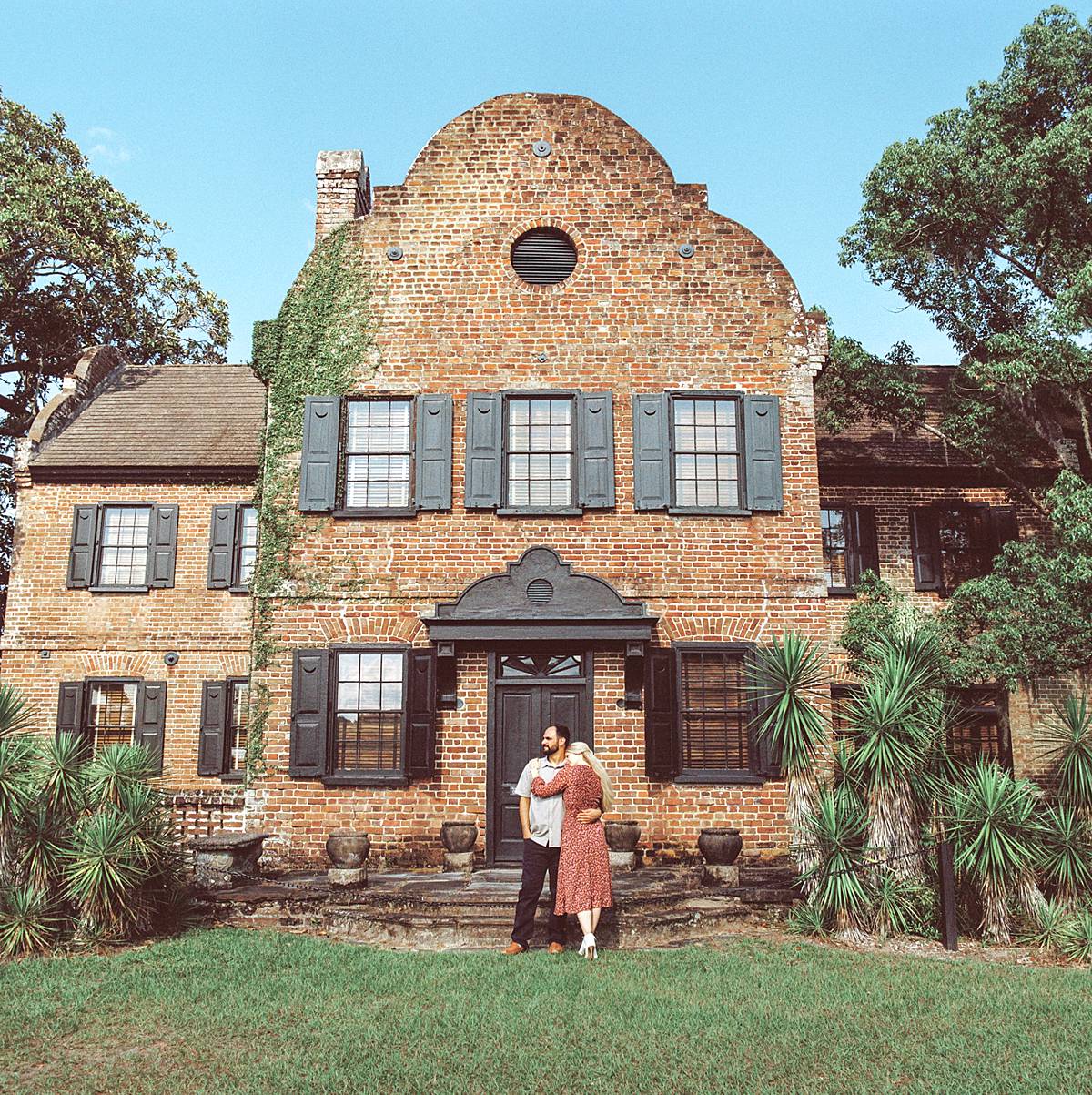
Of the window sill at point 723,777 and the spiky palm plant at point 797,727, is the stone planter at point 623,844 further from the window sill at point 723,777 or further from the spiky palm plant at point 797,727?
the spiky palm plant at point 797,727

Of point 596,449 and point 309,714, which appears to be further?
point 596,449

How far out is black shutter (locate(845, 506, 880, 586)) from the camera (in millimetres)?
15789

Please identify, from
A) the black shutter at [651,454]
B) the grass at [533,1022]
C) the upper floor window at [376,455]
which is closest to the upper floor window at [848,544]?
the black shutter at [651,454]

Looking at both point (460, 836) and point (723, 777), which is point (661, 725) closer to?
point (723, 777)

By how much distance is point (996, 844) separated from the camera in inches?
342

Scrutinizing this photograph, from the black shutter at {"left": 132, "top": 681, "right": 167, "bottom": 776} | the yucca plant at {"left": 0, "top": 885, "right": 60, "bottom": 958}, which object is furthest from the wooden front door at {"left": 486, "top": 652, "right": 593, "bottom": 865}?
the black shutter at {"left": 132, "top": 681, "right": 167, "bottom": 776}

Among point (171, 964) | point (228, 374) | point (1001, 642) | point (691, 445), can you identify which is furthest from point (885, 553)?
point (228, 374)

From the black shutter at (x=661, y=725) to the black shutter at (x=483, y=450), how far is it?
283 cm

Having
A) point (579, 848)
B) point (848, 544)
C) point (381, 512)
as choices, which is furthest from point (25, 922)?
point (848, 544)

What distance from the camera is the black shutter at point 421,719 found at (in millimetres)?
11289

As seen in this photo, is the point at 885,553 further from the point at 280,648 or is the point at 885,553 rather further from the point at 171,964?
the point at 171,964

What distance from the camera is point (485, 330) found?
12477 mm

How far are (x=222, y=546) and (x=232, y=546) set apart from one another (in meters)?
0.18

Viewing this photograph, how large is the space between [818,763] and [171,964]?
6181mm
